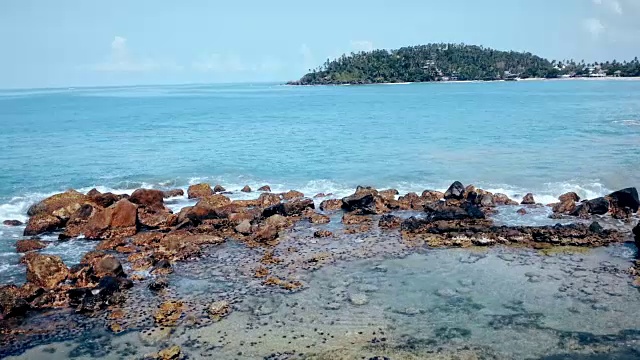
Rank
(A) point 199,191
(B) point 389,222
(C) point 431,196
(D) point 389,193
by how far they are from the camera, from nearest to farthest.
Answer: (B) point 389,222 → (C) point 431,196 → (D) point 389,193 → (A) point 199,191

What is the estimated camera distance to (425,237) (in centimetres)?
2730

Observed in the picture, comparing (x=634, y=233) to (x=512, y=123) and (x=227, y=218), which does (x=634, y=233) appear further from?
(x=512, y=123)

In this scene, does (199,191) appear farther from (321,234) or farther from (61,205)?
(321,234)

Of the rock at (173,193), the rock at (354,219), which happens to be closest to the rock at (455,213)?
the rock at (354,219)

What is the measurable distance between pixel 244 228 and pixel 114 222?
7.67 metres

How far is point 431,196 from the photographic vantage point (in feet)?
115

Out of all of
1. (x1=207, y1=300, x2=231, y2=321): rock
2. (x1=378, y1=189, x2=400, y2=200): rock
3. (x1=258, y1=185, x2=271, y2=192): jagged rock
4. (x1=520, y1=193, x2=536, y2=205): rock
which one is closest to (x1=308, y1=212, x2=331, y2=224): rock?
(x1=378, y1=189, x2=400, y2=200): rock

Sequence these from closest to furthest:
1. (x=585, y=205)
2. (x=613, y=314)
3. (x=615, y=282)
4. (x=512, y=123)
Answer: (x=613, y=314) < (x=615, y=282) < (x=585, y=205) < (x=512, y=123)

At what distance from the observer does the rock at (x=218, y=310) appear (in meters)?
18.8

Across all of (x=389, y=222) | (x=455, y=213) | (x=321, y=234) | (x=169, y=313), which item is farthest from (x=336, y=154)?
(x=169, y=313)

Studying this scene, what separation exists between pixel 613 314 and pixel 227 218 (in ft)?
68.0

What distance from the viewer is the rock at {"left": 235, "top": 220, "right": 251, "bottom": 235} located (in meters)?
28.6

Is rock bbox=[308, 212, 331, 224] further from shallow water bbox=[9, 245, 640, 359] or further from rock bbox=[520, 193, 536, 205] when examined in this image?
rock bbox=[520, 193, 536, 205]

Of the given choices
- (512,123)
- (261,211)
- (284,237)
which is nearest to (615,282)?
(284,237)
